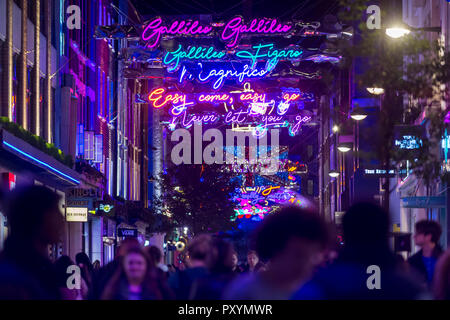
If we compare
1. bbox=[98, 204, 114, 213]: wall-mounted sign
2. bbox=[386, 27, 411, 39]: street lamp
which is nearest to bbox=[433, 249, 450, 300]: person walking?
bbox=[386, 27, 411, 39]: street lamp

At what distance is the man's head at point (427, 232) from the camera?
38.1 ft

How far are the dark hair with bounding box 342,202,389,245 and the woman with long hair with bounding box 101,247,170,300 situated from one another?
7.72 feet

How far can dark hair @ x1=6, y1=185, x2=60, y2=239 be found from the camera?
640 centimetres

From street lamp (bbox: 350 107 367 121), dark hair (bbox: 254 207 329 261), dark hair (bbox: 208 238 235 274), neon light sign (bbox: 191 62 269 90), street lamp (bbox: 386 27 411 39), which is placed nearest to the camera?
dark hair (bbox: 254 207 329 261)

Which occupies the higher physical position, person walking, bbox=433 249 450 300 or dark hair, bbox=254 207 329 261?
dark hair, bbox=254 207 329 261

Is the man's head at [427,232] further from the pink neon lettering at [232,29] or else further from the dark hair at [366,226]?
the pink neon lettering at [232,29]

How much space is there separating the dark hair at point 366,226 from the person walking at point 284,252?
3.27 ft

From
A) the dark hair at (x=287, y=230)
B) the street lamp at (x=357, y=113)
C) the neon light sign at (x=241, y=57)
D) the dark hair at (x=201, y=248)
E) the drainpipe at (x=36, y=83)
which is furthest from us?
the neon light sign at (x=241, y=57)

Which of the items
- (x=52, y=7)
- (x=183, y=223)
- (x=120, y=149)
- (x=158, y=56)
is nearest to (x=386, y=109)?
(x=52, y=7)

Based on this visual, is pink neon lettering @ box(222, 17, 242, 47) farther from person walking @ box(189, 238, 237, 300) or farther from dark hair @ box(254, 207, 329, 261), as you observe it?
dark hair @ box(254, 207, 329, 261)

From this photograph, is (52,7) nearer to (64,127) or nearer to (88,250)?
(64,127)

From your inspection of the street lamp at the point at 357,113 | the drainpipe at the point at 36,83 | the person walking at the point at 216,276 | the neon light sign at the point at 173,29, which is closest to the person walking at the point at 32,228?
the person walking at the point at 216,276

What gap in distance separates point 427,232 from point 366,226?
5081mm

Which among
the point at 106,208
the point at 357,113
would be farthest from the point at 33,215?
the point at 106,208
